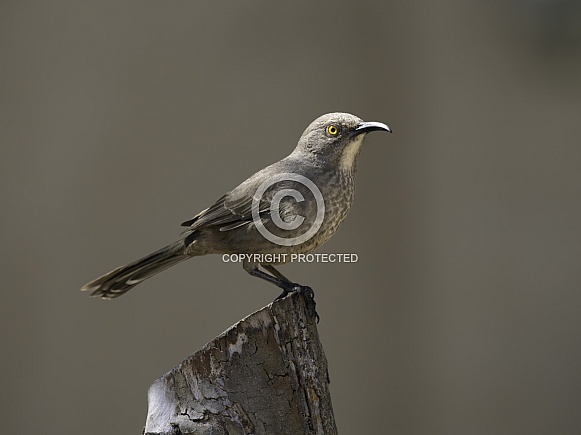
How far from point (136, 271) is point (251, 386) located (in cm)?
111

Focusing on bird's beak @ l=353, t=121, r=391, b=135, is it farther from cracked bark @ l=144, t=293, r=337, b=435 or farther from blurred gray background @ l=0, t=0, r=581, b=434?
blurred gray background @ l=0, t=0, r=581, b=434

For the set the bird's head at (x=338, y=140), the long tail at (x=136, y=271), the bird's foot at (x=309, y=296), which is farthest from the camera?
the long tail at (x=136, y=271)

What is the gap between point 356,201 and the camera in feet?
19.4

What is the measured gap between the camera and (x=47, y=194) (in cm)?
543

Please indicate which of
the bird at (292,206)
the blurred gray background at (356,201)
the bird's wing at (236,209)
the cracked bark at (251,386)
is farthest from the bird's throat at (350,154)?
the blurred gray background at (356,201)

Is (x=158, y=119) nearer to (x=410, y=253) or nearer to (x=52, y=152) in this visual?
(x=52, y=152)

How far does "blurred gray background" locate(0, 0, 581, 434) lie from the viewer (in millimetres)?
5418

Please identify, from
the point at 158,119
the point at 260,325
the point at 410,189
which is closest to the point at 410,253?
the point at 410,189

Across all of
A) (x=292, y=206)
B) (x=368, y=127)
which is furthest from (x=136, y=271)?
(x=368, y=127)

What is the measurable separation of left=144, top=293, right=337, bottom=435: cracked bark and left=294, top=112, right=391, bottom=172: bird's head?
0.76 meters

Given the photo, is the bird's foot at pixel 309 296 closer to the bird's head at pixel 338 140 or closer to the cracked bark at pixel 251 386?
the cracked bark at pixel 251 386

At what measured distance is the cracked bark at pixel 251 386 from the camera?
8.78 ft

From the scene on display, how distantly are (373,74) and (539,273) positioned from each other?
A: 1.88 m

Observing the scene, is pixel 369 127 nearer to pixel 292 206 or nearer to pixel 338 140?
pixel 338 140
